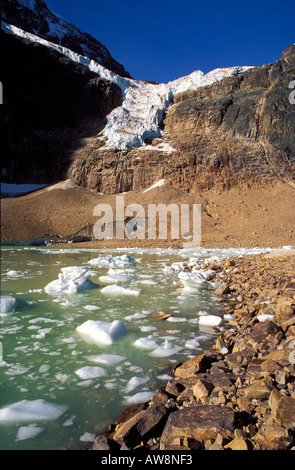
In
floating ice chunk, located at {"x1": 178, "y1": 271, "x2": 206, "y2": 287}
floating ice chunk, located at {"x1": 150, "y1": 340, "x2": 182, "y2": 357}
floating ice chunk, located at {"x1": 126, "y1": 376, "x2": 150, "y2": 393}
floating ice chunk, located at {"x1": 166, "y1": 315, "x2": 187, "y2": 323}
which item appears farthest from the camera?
floating ice chunk, located at {"x1": 178, "y1": 271, "x2": 206, "y2": 287}

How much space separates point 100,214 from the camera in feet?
114

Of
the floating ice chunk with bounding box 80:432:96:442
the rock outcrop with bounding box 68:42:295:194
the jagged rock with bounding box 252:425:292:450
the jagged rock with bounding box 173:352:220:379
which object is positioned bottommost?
the floating ice chunk with bounding box 80:432:96:442

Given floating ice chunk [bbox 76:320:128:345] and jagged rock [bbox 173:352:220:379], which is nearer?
jagged rock [bbox 173:352:220:379]

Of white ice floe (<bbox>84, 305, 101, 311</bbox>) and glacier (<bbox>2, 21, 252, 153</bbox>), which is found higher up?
glacier (<bbox>2, 21, 252, 153</bbox>)

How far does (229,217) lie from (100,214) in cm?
1629

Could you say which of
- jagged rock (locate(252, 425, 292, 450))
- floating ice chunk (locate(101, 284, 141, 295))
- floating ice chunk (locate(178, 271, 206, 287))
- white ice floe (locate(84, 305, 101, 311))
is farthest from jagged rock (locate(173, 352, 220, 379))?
floating ice chunk (locate(178, 271, 206, 287))

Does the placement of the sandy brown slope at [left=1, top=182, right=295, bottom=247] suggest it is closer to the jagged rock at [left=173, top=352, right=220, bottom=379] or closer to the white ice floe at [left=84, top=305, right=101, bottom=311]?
the white ice floe at [left=84, top=305, right=101, bottom=311]

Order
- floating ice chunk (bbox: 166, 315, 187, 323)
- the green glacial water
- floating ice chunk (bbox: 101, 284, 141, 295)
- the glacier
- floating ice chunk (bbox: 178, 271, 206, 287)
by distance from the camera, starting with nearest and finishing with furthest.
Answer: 1. the green glacial water
2. floating ice chunk (bbox: 166, 315, 187, 323)
3. floating ice chunk (bbox: 101, 284, 141, 295)
4. floating ice chunk (bbox: 178, 271, 206, 287)
5. the glacier

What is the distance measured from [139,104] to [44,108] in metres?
18.8

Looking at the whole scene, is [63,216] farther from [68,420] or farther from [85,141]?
[68,420]

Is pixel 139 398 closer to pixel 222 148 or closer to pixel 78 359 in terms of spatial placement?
pixel 78 359

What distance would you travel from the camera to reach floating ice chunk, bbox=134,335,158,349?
3.61 metres

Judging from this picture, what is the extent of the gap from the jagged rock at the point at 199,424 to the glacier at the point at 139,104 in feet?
150
